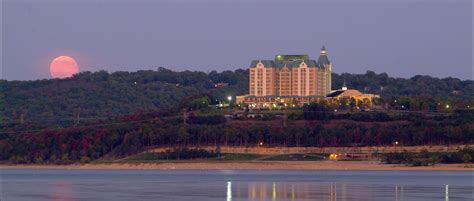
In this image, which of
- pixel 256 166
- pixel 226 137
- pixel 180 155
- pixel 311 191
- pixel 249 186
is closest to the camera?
pixel 311 191

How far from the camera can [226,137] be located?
158250 millimetres

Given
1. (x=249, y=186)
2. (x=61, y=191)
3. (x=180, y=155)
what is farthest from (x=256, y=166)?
(x=61, y=191)

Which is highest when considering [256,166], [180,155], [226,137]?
[226,137]

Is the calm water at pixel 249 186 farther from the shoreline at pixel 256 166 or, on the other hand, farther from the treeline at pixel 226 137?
the treeline at pixel 226 137

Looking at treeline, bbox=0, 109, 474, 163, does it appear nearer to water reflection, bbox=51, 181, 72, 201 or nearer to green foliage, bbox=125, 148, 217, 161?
green foliage, bbox=125, 148, 217, 161

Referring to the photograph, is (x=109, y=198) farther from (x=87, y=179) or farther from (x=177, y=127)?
(x=177, y=127)

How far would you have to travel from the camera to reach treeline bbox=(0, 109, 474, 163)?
156 meters

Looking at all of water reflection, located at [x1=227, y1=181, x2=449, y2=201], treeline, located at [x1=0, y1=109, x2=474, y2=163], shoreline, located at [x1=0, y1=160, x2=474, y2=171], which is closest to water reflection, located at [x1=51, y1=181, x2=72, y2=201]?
water reflection, located at [x1=227, y1=181, x2=449, y2=201]

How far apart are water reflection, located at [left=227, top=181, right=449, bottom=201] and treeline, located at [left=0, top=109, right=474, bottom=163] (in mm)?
45763

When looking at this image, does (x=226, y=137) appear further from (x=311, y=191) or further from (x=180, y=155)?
(x=311, y=191)

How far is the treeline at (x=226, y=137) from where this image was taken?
156 meters

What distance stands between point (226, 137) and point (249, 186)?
51.5 metres

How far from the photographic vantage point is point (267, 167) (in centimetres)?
14938

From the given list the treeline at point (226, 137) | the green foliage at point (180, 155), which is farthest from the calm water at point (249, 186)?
the treeline at point (226, 137)
